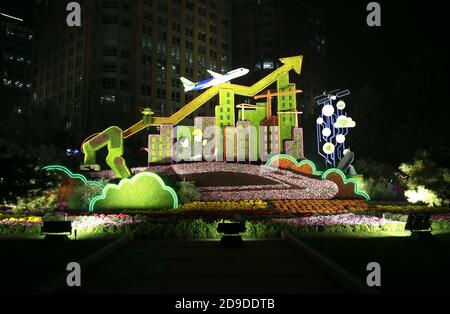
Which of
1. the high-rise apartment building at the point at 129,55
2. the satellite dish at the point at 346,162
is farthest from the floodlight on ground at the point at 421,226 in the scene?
the high-rise apartment building at the point at 129,55

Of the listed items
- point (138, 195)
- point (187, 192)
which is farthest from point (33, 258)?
point (187, 192)

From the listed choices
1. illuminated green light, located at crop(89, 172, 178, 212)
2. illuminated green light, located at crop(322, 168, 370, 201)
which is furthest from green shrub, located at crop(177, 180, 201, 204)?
illuminated green light, located at crop(322, 168, 370, 201)

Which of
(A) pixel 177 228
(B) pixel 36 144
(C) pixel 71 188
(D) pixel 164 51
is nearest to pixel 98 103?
(D) pixel 164 51

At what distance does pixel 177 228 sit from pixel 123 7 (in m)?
69.1

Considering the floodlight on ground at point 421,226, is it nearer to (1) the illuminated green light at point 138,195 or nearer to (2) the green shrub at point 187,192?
(1) the illuminated green light at point 138,195

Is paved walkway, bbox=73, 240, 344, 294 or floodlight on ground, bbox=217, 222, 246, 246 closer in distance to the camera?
paved walkway, bbox=73, 240, 344, 294

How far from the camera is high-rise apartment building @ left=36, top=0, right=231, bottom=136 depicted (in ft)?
246

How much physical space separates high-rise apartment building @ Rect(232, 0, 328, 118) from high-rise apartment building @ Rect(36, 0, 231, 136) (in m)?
7.60

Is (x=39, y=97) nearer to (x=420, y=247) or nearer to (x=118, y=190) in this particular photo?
(x=118, y=190)

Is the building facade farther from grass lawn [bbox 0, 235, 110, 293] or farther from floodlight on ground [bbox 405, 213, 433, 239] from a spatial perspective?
floodlight on ground [bbox 405, 213, 433, 239]

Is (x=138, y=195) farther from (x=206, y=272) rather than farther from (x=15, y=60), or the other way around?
(x=15, y=60)

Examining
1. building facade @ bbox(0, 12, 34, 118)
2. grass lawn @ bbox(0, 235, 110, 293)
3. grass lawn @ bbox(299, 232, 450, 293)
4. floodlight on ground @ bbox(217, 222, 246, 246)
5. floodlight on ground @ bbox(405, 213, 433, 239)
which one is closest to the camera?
grass lawn @ bbox(299, 232, 450, 293)

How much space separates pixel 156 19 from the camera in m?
82.4

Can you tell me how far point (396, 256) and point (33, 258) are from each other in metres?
8.60
